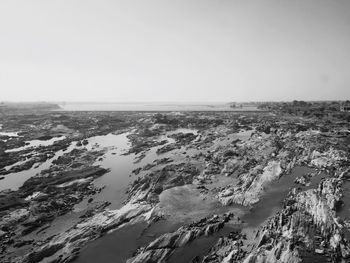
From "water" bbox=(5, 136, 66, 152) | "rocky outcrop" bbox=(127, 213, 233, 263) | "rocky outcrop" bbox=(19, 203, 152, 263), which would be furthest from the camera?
"water" bbox=(5, 136, 66, 152)

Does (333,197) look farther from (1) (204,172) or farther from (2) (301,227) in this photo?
(1) (204,172)

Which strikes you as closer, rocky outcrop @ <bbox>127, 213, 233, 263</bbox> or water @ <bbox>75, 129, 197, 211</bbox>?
rocky outcrop @ <bbox>127, 213, 233, 263</bbox>

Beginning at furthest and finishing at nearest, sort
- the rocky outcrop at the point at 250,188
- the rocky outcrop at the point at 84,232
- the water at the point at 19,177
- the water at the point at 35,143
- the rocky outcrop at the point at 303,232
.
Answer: the water at the point at 35,143, the water at the point at 19,177, the rocky outcrop at the point at 250,188, the rocky outcrop at the point at 84,232, the rocky outcrop at the point at 303,232

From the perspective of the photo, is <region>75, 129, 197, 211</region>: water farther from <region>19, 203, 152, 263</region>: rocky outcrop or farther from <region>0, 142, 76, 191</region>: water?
<region>0, 142, 76, 191</region>: water

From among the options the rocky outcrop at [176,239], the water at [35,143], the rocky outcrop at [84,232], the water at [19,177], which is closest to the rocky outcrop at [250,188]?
the rocky outcrop at [176,239]

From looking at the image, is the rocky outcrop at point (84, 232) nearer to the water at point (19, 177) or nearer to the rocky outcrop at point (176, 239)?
the rocky outcrop at point (176, 239)

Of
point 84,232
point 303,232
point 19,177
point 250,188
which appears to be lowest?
point 84,232

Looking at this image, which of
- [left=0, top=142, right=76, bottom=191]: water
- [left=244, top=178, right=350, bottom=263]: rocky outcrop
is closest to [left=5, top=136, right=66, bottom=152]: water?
[left=0, top=142, right=76, bottom=191]: water

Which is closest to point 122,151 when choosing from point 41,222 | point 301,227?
point 41,222

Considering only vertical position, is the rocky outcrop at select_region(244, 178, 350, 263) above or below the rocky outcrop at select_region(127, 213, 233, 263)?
above

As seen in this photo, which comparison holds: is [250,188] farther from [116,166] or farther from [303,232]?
[116,166]

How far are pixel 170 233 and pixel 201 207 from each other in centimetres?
730

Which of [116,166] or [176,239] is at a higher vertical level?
[116,166]

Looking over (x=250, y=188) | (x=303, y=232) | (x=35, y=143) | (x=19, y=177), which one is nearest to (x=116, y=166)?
(x=19, y=177)
